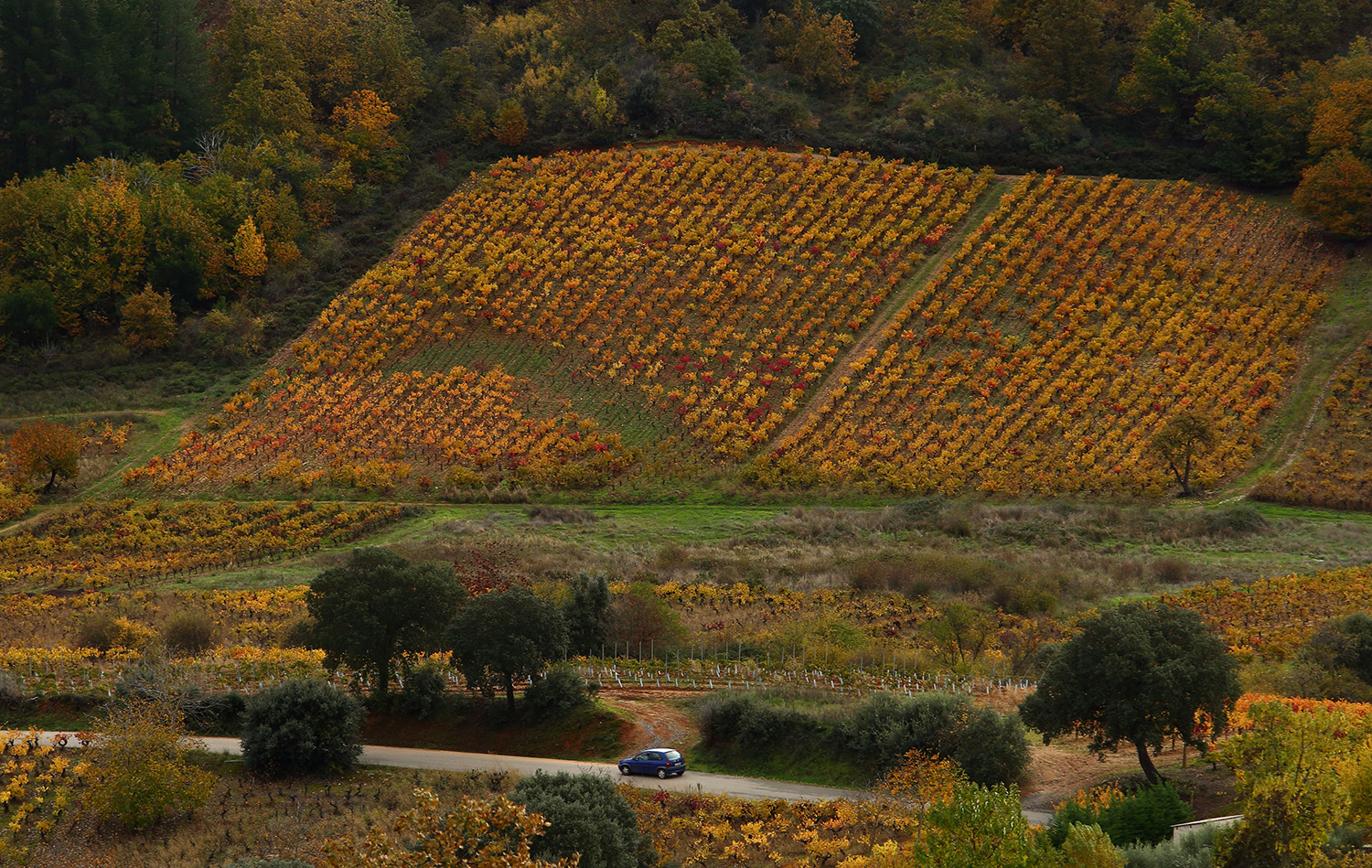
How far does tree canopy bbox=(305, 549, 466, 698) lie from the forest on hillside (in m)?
33.2

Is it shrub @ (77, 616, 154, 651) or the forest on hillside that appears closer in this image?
shrub @ (77, 616, 154, 651)

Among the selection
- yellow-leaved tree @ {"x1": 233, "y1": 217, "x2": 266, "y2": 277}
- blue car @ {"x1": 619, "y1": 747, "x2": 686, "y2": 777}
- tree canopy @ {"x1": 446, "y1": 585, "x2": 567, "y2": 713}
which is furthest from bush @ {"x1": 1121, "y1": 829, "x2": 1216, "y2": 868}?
yellow-leaved tree @ {"x1": 233, "y1": 217, "x2": 266, "y2": 277}

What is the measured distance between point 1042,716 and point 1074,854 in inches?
360

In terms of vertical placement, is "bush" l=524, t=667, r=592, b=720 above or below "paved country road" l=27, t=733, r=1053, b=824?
above

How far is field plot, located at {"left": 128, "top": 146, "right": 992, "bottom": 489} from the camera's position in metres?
57.1

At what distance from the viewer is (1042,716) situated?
2803 centimetres

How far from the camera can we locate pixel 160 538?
51.6 m

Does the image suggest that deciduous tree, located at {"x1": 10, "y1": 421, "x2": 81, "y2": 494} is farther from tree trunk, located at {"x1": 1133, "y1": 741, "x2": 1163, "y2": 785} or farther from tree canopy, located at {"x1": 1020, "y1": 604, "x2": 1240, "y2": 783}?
tree trunk, located at {"x1": 1133, "y1": 741, "x2": 1163, "y2": 785}

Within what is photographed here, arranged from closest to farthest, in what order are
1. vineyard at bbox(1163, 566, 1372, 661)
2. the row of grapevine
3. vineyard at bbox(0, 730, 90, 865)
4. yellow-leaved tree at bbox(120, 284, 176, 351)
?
vineyard at bbox(0, 730, 90, 865)
vineyard at bbox(1163, 566, 1372, 661)
the row of grapevine
yellow-leaved tree at bbox(120, 284, 176, 351)

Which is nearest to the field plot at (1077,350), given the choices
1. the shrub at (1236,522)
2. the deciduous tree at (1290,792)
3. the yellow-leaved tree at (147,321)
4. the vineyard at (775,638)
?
the shrub at (1236,522)

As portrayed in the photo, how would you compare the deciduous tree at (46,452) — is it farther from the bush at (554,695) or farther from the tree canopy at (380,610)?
the bush at (554,695)

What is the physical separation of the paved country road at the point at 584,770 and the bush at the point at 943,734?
1.17 meters

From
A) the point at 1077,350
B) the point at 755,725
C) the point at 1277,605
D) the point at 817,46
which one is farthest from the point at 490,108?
the point at 755,725

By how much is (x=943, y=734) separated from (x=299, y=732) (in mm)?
14713
